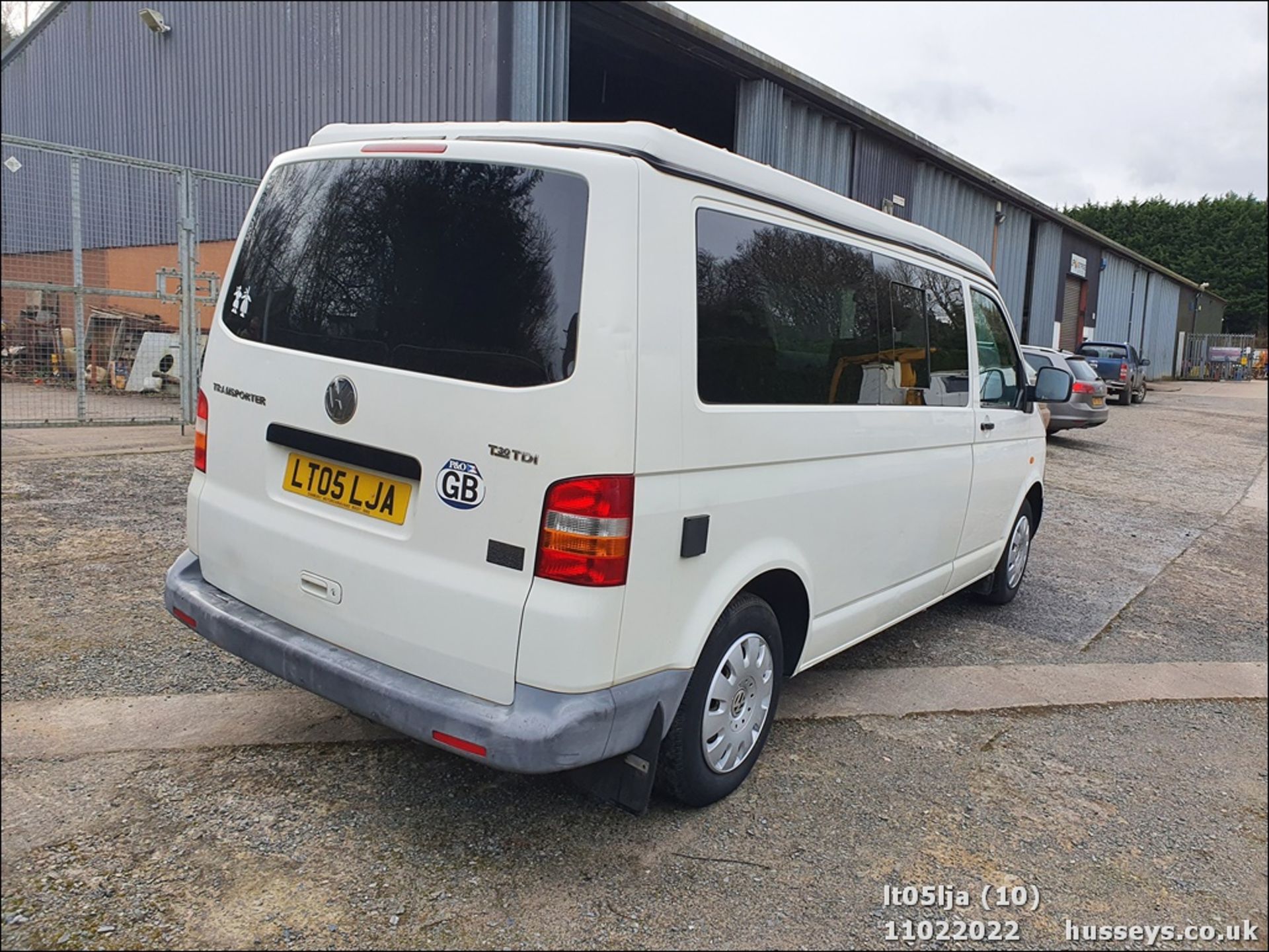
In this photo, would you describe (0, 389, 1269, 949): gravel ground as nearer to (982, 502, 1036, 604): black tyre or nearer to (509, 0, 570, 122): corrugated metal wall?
(982, 502, 1036, 604): black tyre

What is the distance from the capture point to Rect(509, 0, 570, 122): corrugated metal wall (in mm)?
9695

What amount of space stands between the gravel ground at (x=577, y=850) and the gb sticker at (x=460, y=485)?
103 cm

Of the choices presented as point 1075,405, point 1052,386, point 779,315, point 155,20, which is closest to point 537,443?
point 779,315

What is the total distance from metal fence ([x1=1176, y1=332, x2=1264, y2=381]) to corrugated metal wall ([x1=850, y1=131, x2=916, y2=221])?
99.0 ft

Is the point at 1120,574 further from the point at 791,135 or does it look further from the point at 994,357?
the point at 791,135

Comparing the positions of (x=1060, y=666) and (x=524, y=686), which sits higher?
(x=524, y=686)

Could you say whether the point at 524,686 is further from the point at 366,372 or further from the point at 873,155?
the point at 873,155

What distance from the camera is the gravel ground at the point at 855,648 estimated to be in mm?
3768

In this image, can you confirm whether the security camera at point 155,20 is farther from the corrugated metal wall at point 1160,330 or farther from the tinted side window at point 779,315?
the corrugated metal wall at point 1160,330

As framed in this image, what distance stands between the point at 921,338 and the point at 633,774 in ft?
7.70

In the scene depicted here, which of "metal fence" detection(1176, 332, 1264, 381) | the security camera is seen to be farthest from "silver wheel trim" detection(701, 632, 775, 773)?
"metal fence" detection(1176, 332, 1264, 381)

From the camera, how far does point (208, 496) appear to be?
3068 millimetres

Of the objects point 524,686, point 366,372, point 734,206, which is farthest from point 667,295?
point 524,686

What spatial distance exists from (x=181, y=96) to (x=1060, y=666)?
1657 centimetres
